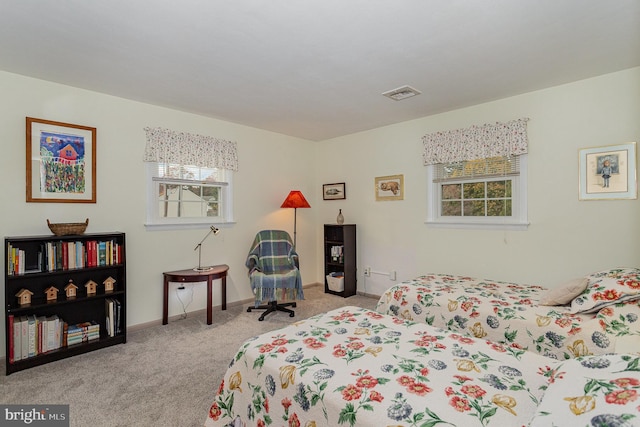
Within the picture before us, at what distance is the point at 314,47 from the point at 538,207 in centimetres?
268

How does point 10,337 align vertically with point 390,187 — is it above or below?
below

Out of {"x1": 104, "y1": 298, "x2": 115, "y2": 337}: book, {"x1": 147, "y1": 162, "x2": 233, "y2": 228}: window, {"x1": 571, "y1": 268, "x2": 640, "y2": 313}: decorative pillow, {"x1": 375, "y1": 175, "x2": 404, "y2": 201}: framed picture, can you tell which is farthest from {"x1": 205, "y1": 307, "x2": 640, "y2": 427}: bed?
{"x1": 375, "y1": 175, "x2": 404, "y2": 201}: framed picture

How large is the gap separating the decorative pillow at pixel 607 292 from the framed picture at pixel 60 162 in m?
4.24

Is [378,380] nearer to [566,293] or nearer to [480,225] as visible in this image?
[566,293]

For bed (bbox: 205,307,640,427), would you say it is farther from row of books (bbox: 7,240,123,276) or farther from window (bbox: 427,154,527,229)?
window (bbox: 427,154,527,229)

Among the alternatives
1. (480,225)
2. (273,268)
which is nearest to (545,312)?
(480,225)

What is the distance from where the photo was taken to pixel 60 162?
301cm

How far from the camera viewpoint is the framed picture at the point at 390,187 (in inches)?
170

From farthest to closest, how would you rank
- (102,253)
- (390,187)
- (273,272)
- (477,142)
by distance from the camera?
(390,187) → (273,272) → (477,142) → (102,253)

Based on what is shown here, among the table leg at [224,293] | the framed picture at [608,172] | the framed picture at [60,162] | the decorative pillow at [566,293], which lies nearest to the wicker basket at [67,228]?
the framed picture at [60,162]

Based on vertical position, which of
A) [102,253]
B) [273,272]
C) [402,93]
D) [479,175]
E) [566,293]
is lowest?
[273,272]

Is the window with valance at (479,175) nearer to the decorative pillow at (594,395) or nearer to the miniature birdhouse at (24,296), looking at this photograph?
the decorative pillow at (594,395)

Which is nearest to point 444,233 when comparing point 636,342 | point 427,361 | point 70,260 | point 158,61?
point 636,342

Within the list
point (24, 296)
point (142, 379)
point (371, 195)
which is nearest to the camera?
point (142, 379)
